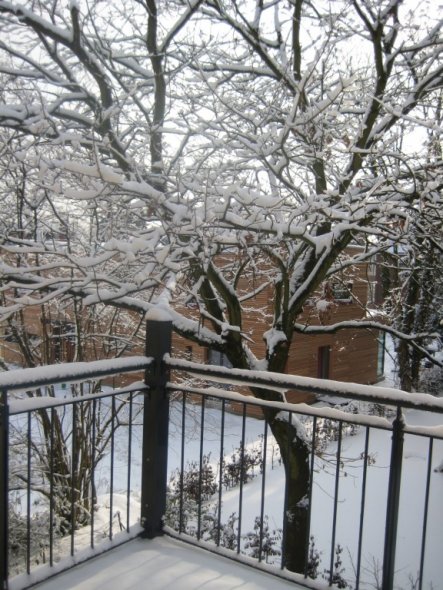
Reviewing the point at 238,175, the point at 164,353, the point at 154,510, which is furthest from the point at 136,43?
the point at 154,510

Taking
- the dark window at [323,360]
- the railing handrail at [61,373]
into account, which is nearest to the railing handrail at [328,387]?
the railing handrail at [61,373]

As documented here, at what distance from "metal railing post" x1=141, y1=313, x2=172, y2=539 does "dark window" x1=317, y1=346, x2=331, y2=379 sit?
657 inches

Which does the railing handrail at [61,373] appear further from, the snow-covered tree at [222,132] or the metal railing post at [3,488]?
the snow-covered tree at [222,132]

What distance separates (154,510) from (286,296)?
162 inches

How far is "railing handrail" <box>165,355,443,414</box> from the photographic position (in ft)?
7.19

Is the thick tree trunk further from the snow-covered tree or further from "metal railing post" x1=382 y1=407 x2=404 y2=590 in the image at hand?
"metal railing post" x1=382 y1=407 x2=404 y2=590

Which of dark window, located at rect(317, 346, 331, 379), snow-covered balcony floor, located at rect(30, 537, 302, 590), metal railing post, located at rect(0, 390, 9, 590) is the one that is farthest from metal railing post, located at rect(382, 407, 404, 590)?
dark window, located at rect(317, 346, 331, 379)

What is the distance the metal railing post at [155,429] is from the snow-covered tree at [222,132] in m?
1.54

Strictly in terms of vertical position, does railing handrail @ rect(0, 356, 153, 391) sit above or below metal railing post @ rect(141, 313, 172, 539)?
above

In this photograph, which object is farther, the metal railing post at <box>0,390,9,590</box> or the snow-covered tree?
the snow-covered tree

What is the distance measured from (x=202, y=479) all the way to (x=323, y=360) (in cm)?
1284

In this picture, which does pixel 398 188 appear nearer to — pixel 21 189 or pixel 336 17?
pixel 336 17

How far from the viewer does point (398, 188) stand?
5.48m

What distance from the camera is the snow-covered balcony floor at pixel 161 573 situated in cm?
257
